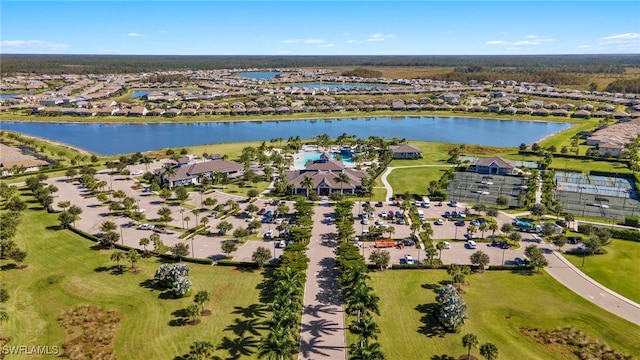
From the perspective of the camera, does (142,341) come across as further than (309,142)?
No

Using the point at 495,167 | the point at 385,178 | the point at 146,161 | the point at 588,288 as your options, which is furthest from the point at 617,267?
the point at 146,161

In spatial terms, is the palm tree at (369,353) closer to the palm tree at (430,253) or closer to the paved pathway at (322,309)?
the paved pathway at (322,309)

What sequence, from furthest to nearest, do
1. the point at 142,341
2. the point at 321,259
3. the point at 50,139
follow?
the point at 50,139 → the point at 321,259 → the point at 142,341

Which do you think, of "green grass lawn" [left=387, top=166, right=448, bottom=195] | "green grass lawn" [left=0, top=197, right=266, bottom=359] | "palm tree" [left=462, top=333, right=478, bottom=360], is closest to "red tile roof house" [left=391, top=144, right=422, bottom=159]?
"green grass lawn" [left=387, top=166, right=448, bottom=195]

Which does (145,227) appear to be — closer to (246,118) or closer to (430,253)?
(430,253)

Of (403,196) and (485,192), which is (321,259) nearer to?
(403,196)

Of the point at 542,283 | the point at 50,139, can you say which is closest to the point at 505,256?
the point at 542,283

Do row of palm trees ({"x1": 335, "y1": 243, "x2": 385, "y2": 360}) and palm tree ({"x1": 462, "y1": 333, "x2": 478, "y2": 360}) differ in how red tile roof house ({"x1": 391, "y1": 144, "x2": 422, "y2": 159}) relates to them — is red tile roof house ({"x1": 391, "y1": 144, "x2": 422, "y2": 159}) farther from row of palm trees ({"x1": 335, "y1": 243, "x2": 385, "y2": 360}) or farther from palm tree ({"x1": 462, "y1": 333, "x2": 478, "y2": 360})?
palm tree ({"x1": 462, "y1": 333, "x2": 478, "y2": 360})
